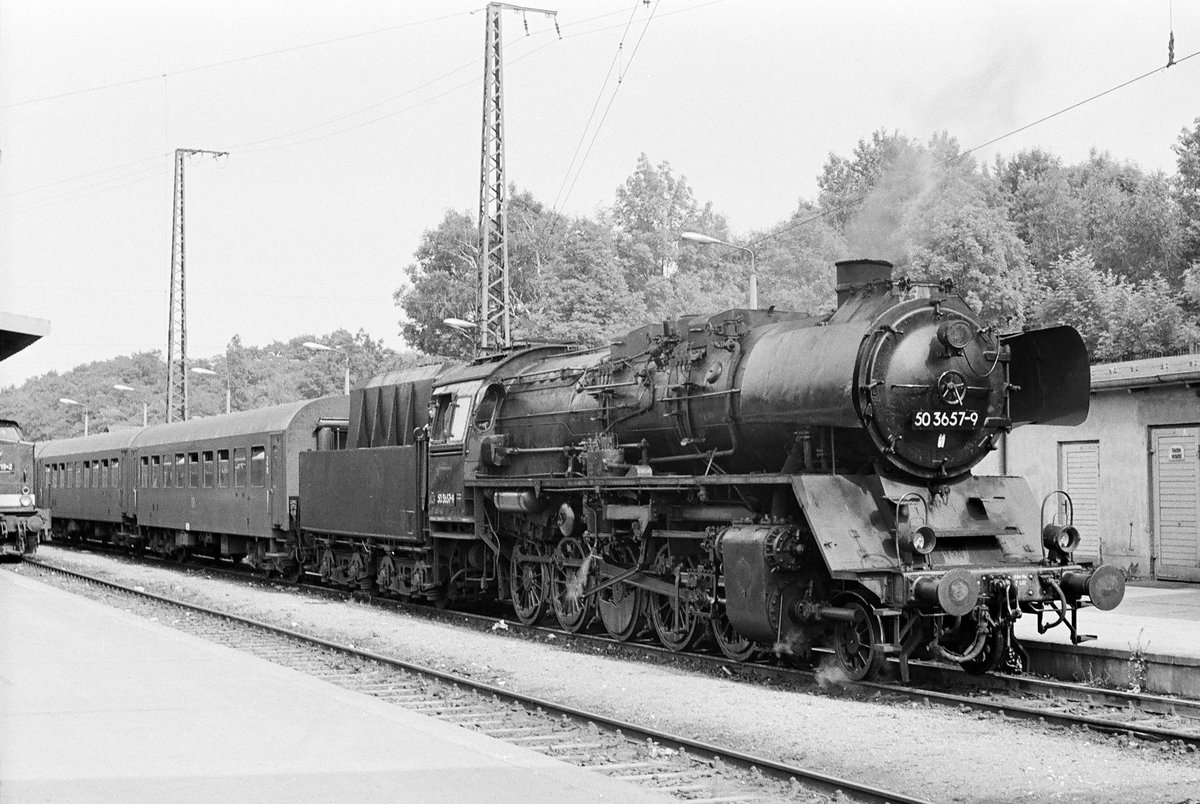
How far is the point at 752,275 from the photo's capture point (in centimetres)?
2109

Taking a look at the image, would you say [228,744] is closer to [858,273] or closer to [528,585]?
[858,273]

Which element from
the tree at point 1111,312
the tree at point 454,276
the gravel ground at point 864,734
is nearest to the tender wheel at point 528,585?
the gravel ground at point 864,734

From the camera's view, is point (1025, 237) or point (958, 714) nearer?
point (958, 714)

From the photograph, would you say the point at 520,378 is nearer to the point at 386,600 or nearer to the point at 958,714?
the point at 386,600

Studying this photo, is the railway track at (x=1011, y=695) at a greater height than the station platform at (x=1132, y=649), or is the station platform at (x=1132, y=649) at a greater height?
the station platform at (x=1132, y=649)

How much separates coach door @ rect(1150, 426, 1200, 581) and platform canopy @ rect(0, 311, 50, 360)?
49.8ft

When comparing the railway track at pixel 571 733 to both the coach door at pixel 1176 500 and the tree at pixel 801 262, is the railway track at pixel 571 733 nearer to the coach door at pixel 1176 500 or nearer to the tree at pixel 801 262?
the coach door at pixel 1176 500

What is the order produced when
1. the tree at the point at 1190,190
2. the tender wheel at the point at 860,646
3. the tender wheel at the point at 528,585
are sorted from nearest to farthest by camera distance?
the tender wheel at the point at 860,646 → the tender wheel at the point at 528,585 → the tree at the point at 1190,190

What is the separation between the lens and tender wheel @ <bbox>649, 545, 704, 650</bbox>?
12.2 m

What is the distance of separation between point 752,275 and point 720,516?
33.3 feet

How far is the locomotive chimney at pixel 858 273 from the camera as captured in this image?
36.4ft

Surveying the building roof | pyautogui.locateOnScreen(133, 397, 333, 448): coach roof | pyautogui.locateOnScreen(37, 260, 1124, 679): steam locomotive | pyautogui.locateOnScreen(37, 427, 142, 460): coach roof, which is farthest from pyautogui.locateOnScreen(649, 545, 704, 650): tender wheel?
pyautogui.locateOnScreen(37, 427, 142, 460): coach roof

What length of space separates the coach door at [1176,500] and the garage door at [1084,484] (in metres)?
1.00

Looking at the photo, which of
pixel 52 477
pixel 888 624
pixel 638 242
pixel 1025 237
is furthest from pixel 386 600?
pixel 638 242
